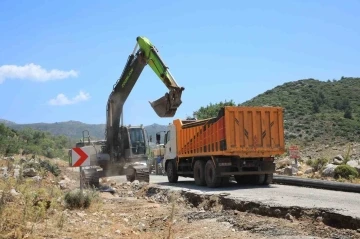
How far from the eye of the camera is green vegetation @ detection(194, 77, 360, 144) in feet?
178

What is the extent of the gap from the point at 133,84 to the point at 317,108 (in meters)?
48.0

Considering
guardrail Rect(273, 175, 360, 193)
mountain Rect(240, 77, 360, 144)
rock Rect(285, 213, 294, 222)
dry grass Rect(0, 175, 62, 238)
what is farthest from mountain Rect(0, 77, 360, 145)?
rock Rect(285, 213, 294, 222)

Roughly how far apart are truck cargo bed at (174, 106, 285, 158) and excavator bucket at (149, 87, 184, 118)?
1592mm

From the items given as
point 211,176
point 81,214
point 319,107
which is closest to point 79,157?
point 81,214

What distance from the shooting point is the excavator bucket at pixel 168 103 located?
18391 millimetres

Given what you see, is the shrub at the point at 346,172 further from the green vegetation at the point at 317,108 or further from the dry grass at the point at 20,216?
the green vegetation at the point at 317,108

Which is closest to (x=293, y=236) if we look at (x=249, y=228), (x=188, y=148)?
(x=249, y=228)

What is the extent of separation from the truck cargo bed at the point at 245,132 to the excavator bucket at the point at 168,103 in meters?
1.59

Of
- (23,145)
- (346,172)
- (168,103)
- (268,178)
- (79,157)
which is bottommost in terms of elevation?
(268,178)

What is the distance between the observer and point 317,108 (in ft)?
212

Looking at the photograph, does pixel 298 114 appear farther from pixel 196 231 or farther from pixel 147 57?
pixel 196 231

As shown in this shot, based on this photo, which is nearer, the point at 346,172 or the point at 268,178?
the point at 268,178

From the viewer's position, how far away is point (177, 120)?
2072cm

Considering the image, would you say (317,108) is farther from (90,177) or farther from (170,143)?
(90,177)
